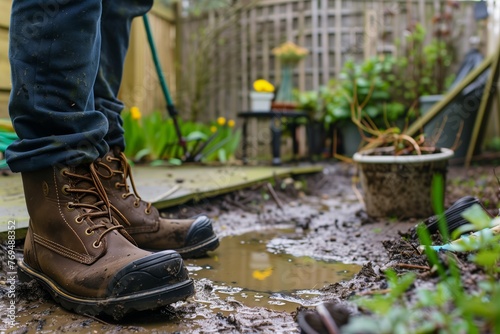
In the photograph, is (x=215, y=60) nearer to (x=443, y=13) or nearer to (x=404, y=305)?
(x=443, y=13)

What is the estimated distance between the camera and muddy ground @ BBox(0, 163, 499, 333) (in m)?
0.93

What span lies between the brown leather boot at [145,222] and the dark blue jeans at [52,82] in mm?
207

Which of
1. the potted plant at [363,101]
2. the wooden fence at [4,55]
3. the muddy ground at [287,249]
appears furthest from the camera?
the potted plant at [363,101]

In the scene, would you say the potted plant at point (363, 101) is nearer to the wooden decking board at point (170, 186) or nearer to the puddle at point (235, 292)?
the wooden decking board at point (170, 186)

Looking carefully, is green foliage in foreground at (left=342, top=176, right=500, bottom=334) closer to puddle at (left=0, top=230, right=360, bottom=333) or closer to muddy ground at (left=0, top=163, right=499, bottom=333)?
muddy ground at (left=0, top=163, right=499, bottom=333)

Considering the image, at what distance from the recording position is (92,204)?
1074 mm

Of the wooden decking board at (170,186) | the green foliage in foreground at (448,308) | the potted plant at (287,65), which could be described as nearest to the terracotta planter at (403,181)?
the wooden decking board at (170,186)

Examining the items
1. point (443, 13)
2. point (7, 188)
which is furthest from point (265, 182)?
point (443, 13)

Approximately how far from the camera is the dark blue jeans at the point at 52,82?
38.8 inches

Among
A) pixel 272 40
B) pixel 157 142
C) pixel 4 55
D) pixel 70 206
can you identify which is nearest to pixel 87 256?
pixel 70 206

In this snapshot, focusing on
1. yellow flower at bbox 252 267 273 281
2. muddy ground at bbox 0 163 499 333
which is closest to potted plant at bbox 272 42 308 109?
muddy ground at bbox 0 163 499 333

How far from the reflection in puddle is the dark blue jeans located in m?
0.46

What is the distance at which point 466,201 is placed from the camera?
1.26 meters

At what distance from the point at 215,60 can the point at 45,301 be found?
225 inches
